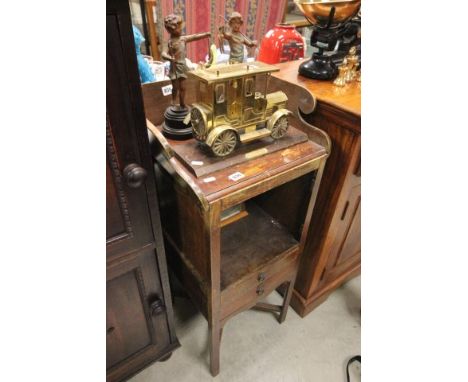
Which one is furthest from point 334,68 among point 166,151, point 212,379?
point 212,379

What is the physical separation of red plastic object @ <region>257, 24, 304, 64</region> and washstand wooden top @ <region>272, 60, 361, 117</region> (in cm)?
43

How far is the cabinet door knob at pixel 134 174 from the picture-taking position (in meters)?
0.60

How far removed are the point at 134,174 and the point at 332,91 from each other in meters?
0.67

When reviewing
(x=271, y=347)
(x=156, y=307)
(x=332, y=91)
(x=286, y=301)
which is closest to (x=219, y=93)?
(x=332, y=91)

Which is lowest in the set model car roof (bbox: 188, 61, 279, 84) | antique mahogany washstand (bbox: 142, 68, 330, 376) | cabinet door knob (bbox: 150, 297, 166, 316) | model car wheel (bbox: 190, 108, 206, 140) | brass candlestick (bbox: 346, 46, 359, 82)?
cabinet door knob (bbox: 150, 297, 166, 316)

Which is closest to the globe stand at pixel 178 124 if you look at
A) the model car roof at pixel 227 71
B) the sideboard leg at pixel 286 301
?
the model car roof at pixel 227 71

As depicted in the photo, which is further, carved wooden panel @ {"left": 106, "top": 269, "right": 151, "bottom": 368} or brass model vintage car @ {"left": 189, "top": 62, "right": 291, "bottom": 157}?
carved wooden panel @ {"left": 106, "top": 269, "right": 151, "bottom": 368}

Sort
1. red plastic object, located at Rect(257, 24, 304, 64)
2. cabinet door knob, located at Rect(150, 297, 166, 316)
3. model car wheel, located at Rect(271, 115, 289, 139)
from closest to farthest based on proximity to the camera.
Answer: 1. model car wheel, located at Rect(271, 115, 289, 139)
2. cabinet door knob, located at Rect(150, 297, 166, 316)
3. red plastic object, located at Rect(257, 24, 304, 64)

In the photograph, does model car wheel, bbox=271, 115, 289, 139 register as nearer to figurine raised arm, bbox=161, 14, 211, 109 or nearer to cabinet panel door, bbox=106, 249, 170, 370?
figurine raised arm, bbox=161, 14, 211, 109

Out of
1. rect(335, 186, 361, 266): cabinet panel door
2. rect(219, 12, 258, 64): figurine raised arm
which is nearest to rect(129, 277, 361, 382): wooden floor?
rect(335, 186, 361, 266): cabinet panel door

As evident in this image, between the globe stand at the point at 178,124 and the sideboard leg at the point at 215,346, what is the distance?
0.60m

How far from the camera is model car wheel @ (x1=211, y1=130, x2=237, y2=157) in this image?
69 cm

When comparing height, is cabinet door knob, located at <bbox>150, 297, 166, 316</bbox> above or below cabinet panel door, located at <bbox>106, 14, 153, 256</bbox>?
below

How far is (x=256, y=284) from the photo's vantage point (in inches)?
38.8
